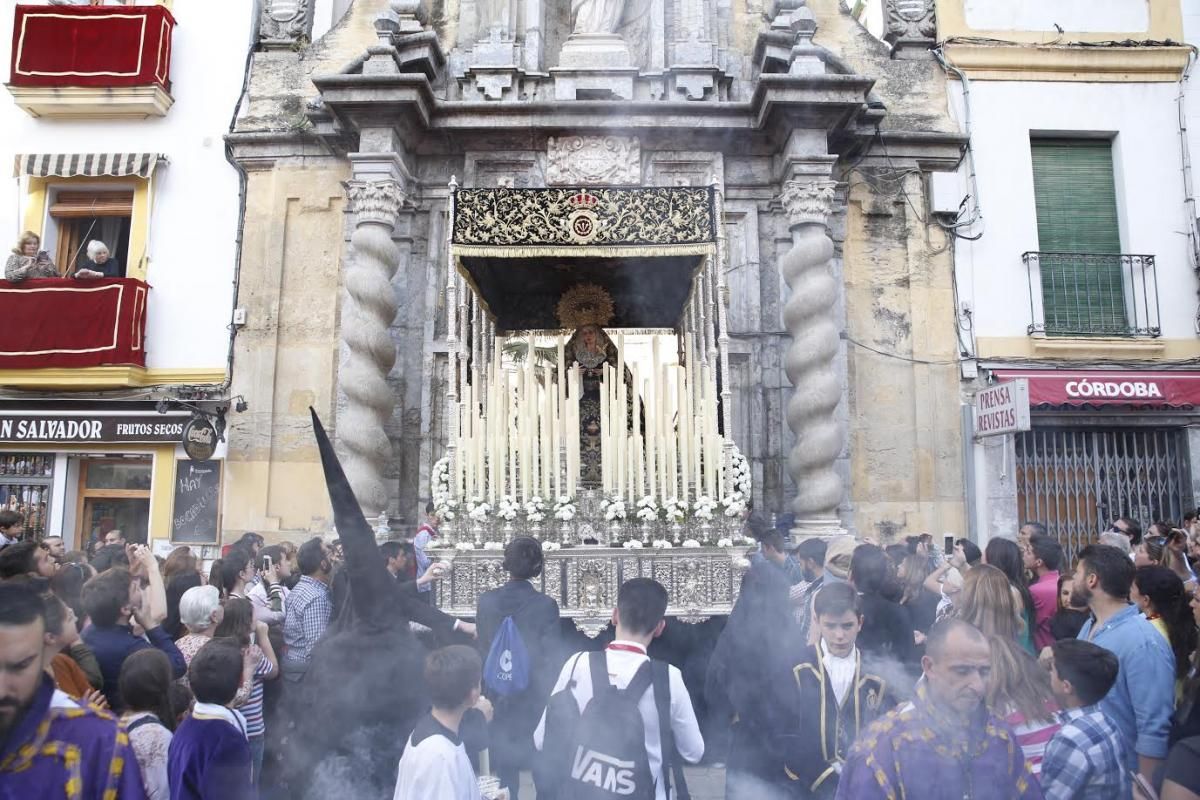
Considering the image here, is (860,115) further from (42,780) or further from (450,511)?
(42,780)

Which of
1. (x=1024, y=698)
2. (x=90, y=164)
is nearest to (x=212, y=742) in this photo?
(x=1024, y=698)

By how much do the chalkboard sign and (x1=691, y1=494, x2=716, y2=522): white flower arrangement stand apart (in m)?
6.39

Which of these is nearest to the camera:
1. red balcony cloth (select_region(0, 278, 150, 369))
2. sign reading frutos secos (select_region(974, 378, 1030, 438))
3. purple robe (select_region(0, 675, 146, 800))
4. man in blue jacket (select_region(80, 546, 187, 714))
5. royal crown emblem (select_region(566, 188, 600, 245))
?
purple robe (select_region(0, 675, 146, 800))

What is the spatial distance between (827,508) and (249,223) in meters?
7.52

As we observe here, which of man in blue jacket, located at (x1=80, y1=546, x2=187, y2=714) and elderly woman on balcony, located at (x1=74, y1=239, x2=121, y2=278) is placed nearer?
man in blue jacket, located at (x1=80, y1=546, x2=187, y2=714)

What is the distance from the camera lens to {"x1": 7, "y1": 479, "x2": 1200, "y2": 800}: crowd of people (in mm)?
2311

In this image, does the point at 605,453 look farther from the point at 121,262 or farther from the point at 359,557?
the point at 121,262

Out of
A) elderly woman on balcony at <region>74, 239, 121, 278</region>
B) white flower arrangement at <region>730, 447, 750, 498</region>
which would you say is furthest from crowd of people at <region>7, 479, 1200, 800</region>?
elderly woman on balcony at <region>74, 239, 121, 278</region>

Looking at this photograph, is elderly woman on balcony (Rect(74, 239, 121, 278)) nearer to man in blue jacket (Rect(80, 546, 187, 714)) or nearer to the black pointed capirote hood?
man in blue jacket (Rect(80, 546, 187, 714))

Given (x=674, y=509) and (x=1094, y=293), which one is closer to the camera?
(x=674, y=509)

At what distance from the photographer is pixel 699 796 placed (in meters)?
5.17

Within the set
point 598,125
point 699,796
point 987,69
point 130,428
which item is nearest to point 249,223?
point 130,428

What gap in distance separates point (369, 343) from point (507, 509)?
344cm

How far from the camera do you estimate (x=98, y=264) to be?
431 inches
